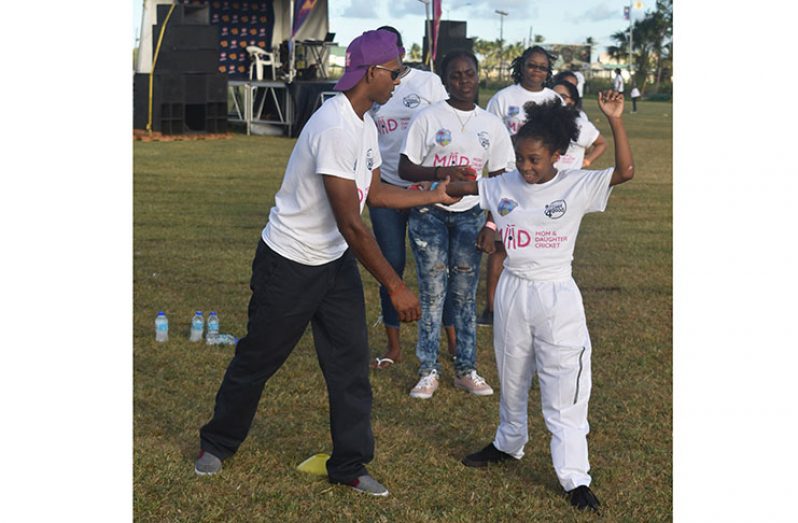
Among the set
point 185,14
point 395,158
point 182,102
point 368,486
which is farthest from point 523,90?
point 185,14

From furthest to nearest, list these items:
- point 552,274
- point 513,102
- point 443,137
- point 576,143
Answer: point 576,143 → point 513,102 → point 443,137 → point 552,274

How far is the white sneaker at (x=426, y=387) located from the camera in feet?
20.0

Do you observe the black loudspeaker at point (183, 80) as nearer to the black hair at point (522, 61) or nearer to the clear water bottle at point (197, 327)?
the black hair at point (522, 61)

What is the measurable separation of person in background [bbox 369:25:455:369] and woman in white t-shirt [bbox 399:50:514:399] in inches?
12.5

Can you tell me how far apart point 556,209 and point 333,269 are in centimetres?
101

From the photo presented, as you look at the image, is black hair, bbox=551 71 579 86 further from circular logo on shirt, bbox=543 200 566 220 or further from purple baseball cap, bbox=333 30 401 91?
purple baseball cap, bbox=333 30 401 91

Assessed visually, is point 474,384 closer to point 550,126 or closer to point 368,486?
point 368,486

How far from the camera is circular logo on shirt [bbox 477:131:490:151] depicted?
611 centimetres

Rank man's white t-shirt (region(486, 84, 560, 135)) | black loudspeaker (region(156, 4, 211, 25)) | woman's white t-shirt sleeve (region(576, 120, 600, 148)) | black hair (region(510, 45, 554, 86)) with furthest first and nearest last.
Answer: black loudspeaker (region(156, 4, 211, 25)), woman's white t-shirt sleeve (region(576, 120, 600, 148)), man's white t-shirt (region(486, 84, 560, 135)), black hair (region(510, 45, 554, 86))

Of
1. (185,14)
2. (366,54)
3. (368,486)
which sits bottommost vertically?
(368,486)

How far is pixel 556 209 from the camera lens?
455 centimetres

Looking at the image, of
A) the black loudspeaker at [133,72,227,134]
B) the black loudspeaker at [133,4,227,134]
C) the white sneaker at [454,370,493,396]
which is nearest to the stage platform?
the black loudspeaker at [133,72,227,134]

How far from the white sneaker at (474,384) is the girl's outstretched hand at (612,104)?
7.53 feet

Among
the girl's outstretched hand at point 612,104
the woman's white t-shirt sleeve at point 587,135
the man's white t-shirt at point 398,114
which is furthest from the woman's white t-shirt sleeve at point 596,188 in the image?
the woman's white t-shirt sleeve at point 587,135
